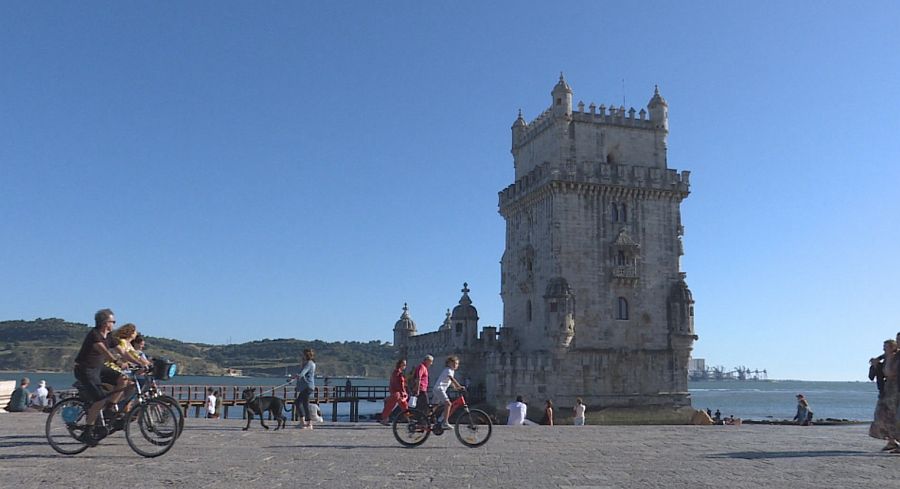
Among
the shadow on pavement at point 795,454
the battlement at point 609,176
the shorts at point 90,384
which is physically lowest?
the shadow on pavement at point 795,454

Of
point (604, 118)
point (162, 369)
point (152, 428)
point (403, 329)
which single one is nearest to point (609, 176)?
point (604, 118)

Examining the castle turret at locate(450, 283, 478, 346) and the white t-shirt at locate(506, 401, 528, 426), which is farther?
the castle turret at locate(450, 283, 478, 346)

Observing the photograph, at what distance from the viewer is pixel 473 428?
578 inches

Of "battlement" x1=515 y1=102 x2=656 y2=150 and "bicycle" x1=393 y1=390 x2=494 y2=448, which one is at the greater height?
"battlement" x1=515 y1=102 x2=656 y2=150

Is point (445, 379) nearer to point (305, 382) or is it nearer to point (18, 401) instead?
point (305, 382)

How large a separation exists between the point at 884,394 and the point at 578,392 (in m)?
30.2

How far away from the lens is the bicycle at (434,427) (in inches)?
576

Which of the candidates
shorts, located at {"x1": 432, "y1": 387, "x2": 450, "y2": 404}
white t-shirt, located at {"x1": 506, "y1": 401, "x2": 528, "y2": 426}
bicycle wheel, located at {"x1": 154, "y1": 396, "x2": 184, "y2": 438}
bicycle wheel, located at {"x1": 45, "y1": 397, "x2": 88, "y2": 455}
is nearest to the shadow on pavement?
shorts, located at {"x1": 432, "y1": 387, "x2": 450, "y2": 404}

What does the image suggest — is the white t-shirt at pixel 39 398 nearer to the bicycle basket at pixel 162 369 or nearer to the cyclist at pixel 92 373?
the cyclist at pixel 92 373

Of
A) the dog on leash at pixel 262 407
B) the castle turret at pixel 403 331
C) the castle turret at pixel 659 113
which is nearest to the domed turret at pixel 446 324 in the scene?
the castle turret at pixel 403 331

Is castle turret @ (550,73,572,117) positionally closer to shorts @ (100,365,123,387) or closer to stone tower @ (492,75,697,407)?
stone tower @ (492,75,697,407)

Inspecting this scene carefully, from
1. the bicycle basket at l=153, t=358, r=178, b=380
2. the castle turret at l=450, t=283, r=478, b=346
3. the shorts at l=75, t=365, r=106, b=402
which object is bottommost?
the shorts at l=75, t=365, r=106, b=402

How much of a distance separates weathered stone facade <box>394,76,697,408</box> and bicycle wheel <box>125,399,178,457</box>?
33421 mm

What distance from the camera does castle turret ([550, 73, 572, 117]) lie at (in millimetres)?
47500
